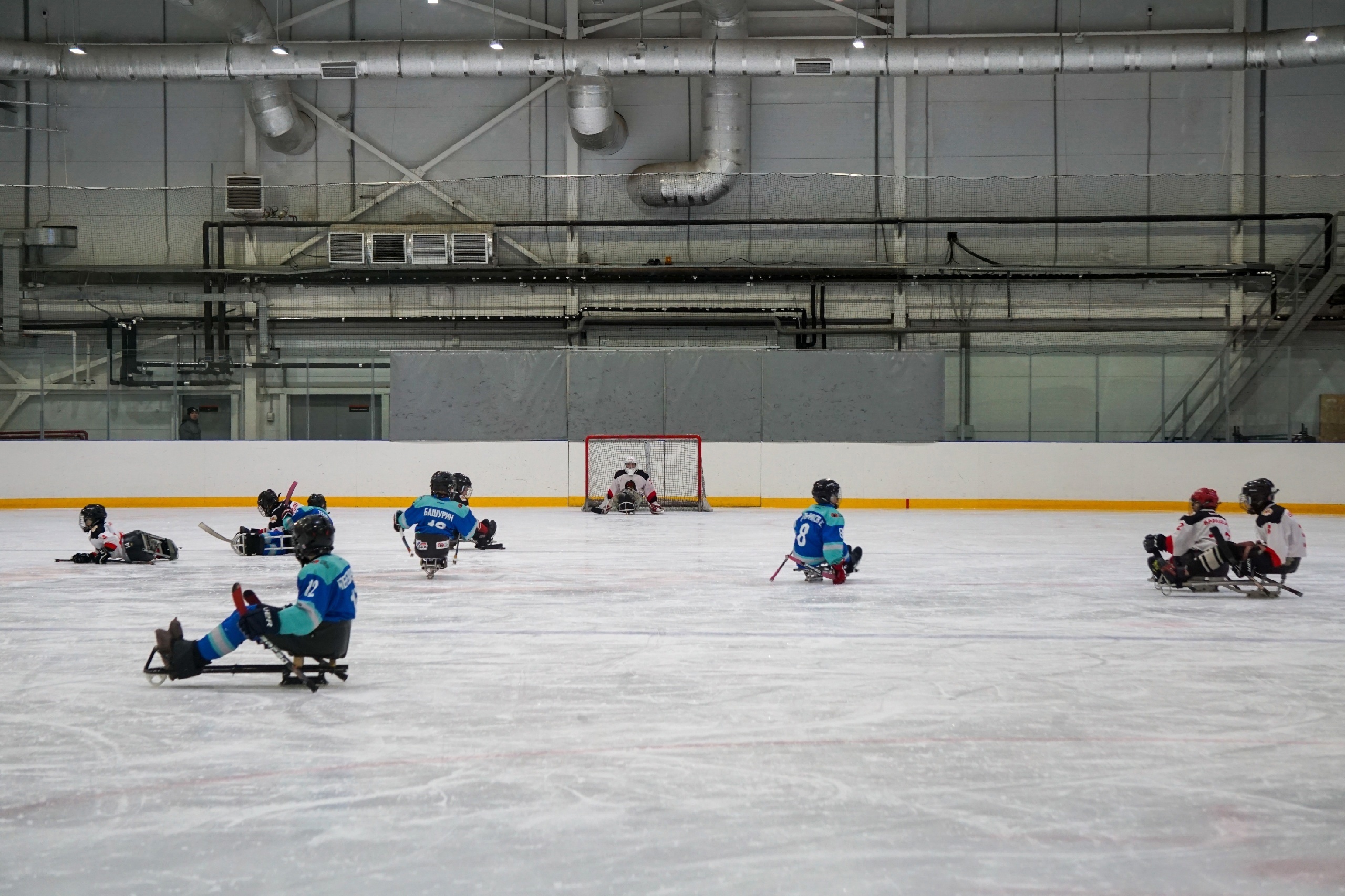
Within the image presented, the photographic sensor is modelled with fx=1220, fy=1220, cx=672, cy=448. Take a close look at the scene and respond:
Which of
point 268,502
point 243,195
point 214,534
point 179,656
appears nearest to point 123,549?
point 214,534

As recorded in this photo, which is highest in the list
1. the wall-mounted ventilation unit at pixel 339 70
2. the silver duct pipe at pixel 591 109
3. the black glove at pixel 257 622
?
the wall-mounted ventilation unit at pixel 339 70

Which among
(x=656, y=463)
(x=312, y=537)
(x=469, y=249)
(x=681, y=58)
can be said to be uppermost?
(x=681, y=58)

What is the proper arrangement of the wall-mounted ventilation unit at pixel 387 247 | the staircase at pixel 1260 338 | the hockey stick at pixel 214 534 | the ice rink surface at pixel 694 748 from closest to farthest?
the ice rink surface at pixel 694 748 < the hockey stick at pixel 214 534 < the staircase at pixel 1260 338 < the wall-mounted ventilation unit at pixel 387 247

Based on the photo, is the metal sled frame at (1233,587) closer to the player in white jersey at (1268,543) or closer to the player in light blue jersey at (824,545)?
the player in white jersey at (1268,543)

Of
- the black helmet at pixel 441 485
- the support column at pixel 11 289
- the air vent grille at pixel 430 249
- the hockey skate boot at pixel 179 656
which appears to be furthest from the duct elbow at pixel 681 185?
the hockey skate boot at pixel 179 656

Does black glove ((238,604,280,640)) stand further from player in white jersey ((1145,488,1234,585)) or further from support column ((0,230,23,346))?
support column ((0,230,23,346))

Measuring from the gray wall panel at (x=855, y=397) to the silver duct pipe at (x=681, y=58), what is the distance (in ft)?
16.6

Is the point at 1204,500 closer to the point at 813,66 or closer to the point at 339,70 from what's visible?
the point at 813,66

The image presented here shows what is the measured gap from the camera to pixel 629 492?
18.1m

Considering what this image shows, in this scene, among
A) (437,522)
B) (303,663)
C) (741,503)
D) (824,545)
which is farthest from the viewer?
(741,503)

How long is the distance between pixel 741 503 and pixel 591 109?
7427 mm

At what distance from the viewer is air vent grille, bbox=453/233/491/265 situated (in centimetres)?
2241

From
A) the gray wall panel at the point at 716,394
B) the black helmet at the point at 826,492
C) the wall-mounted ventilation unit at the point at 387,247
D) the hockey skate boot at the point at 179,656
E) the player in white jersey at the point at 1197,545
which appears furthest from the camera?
the wall-mounted ventilation unit at the point at 387,247

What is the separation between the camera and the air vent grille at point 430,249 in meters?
22.4
